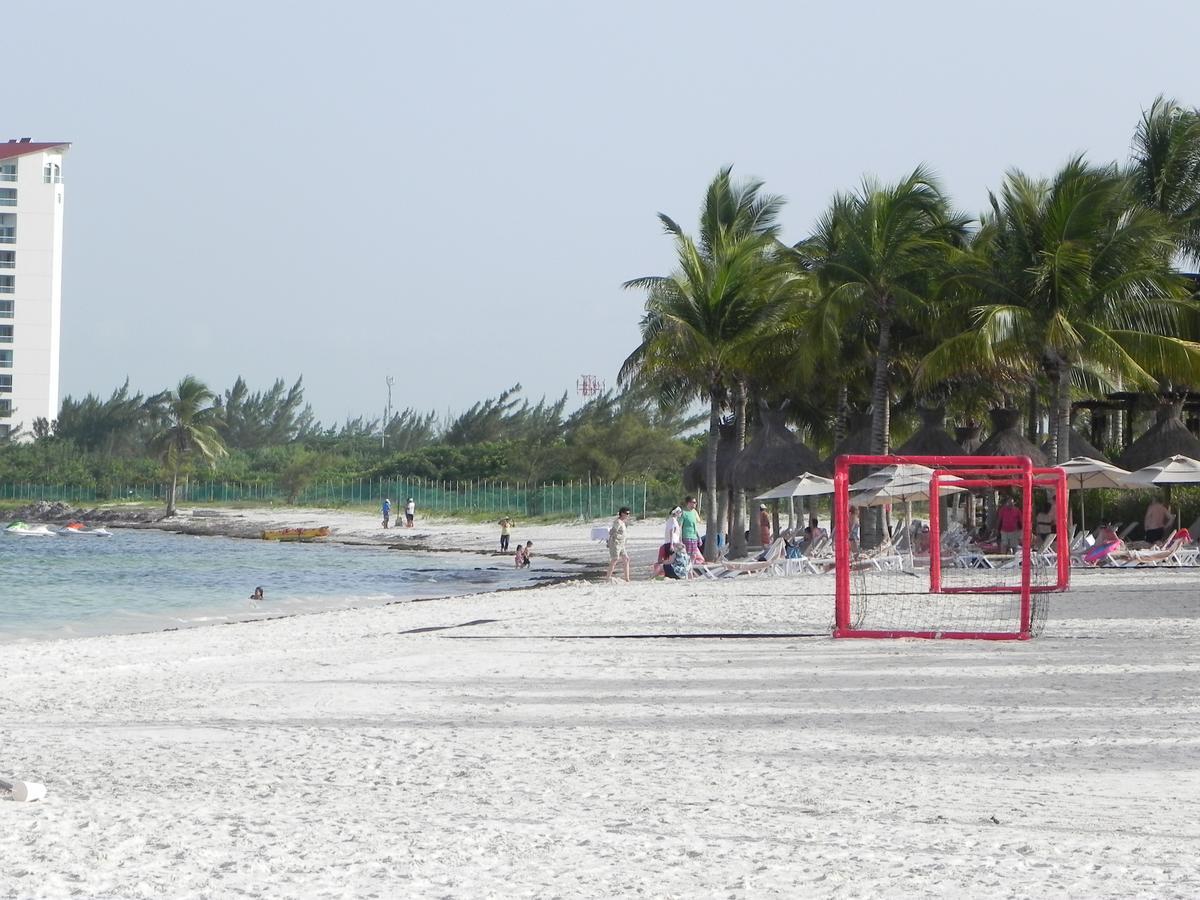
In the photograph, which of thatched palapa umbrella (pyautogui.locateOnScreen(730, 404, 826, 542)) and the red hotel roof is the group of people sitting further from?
the red hotel roof

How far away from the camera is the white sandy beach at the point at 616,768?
4641 millimetres

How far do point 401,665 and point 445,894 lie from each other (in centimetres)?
678

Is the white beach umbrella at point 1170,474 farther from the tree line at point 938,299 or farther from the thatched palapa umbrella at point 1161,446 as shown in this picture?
the thatched palapa umbrella at point 1161,446

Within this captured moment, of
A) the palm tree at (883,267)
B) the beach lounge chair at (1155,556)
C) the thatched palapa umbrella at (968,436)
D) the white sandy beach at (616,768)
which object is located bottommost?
the white sandy beach at (616,768)

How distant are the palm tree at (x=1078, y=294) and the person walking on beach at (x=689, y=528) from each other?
19.4 feet

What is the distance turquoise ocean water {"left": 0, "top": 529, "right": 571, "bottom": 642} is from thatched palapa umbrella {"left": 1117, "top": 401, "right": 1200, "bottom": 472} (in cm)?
1203

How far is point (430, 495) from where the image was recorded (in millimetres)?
66688

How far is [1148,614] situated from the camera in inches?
566

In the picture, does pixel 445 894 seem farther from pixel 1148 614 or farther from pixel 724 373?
pixel 724 373

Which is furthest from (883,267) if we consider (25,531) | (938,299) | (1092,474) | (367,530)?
(25,531)

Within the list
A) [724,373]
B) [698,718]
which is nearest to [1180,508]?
[724,373]

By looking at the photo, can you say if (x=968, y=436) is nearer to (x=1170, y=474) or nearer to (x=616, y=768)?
(x=1170, y=474)

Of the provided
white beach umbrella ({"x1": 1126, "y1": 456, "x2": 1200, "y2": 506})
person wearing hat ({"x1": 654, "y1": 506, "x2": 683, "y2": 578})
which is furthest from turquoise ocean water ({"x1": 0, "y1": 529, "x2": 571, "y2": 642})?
white beach umbrella ({"x1": 1126, "y1": 456, "x2": 1200, "y2": 506})

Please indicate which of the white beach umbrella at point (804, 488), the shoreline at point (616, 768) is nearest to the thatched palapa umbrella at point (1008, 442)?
the white beach umbrella at point (804, 488)
